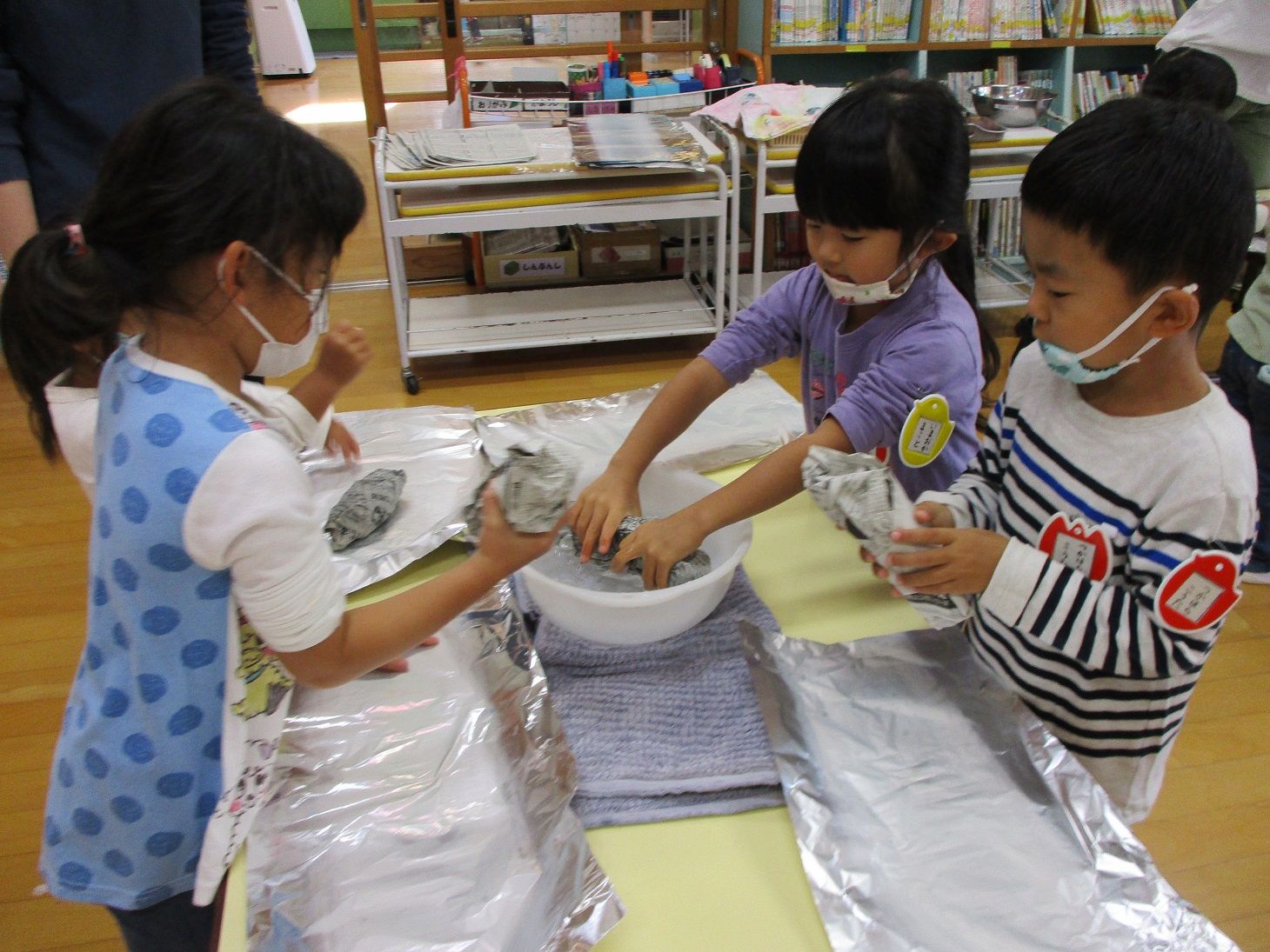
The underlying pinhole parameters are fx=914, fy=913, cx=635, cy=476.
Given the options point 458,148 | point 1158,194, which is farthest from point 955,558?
point 458,148

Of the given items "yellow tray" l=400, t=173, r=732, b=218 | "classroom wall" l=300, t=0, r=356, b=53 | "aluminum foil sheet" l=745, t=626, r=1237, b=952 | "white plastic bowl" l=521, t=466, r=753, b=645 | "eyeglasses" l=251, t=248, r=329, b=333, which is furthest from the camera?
"classroom wall" l=300, t=0, r=356, b=53

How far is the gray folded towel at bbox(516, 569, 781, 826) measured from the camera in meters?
0.77

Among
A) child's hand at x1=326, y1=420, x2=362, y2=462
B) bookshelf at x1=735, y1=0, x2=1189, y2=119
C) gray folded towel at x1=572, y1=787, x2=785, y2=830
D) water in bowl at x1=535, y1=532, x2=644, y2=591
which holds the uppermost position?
bookshelf at x1=735, y1=0, x2=1189, y2=119

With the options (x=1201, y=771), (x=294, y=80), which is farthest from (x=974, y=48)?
(x=294, y=80)

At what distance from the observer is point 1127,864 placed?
2.21ft

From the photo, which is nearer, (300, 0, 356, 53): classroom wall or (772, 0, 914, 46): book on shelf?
(772, 0, 914, 46): book on shelf

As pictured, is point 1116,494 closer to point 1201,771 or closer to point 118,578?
point 118,578

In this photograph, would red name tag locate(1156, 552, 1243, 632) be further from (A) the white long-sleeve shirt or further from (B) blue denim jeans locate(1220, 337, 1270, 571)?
(B) blue denim jeans locate(1220, 337, 1270, 571)

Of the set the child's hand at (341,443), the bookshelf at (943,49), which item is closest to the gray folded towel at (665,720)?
the child's hand at (341,443)

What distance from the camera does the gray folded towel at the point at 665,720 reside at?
0.77m

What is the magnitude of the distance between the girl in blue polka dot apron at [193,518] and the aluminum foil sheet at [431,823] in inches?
2.1

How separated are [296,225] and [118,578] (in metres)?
0.32

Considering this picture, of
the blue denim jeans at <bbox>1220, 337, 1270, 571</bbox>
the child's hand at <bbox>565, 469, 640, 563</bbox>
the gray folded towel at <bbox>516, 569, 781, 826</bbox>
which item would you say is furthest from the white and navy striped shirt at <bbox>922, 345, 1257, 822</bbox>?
the blue denim jeans at <bbox>1220, 337, 1270, 571</bbox>

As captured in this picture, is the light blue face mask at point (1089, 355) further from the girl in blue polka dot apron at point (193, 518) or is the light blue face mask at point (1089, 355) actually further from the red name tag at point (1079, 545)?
the girl in blue polka dot apron at point (193, 518)
